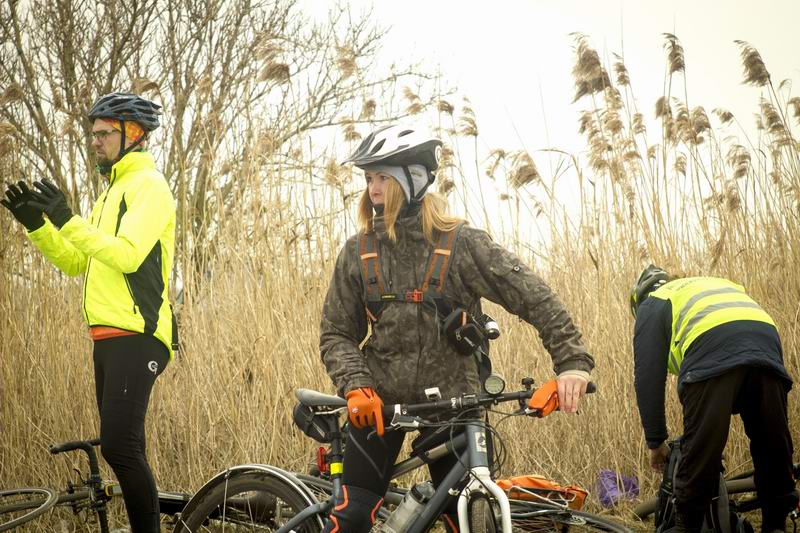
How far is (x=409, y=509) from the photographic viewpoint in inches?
117

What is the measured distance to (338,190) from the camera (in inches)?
255

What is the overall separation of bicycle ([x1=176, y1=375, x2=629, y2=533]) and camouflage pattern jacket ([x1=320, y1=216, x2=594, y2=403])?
13 cm

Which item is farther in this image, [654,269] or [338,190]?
[338,190]

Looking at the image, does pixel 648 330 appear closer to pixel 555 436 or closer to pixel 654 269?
pixel 654 269

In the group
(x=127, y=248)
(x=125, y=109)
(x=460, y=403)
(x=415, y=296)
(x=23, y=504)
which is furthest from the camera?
(x=23, y=504)

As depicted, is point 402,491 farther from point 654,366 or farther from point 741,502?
point 741,502

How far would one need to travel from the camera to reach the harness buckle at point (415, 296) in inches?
118

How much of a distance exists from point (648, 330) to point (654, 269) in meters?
0.38

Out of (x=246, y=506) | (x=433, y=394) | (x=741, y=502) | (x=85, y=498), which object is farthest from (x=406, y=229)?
(x=85, y=498)

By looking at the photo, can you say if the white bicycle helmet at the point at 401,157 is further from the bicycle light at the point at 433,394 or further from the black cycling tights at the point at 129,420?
the black cycling tights at the point at 129,420

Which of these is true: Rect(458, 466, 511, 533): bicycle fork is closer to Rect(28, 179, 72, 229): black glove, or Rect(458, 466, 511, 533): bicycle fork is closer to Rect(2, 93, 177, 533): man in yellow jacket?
Rect(2, 93, 177, 533): man in yellow jacket

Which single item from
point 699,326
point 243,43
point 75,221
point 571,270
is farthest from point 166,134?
point 699,326

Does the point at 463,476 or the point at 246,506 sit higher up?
the point at 463,476

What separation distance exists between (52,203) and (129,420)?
34.8 inches
